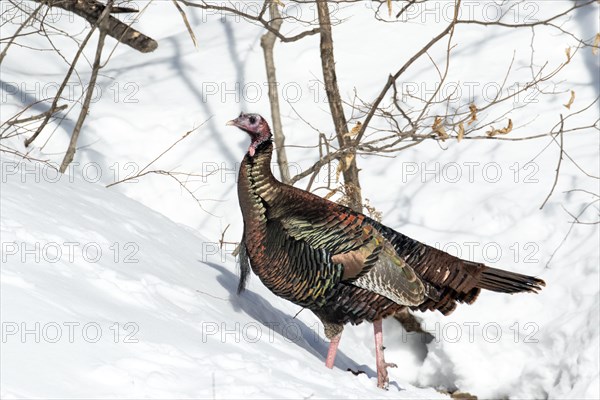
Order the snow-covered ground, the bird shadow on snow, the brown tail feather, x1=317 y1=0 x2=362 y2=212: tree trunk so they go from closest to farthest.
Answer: the snow-covered ground → the brown tail feather → the bird shadow on snow → x1=317 y1=0 x2=362 y2=212: tree trunk

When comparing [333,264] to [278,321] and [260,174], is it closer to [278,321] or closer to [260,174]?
[260,174]

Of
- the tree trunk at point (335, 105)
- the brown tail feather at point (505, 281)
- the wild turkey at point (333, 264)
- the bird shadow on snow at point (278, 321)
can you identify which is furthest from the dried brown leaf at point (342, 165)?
the brown tail feather at point (505, 281)

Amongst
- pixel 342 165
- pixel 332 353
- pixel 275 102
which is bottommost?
pixel 332 353

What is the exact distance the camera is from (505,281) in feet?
17.9

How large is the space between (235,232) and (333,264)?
11.3 ft

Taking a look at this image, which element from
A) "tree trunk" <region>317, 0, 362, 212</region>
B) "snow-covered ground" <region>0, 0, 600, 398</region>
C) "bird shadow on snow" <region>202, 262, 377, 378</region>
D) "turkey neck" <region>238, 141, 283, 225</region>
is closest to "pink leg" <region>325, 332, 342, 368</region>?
"snow-covered ground" <region>0, 0, 600, 398</region>

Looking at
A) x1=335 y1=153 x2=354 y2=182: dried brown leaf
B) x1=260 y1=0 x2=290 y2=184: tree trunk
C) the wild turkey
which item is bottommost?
the wild turkey

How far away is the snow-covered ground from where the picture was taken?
410 cm

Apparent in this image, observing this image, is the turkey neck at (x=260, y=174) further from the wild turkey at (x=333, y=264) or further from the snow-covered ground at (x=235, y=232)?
the snow-covered ground at (x=235, y=232)

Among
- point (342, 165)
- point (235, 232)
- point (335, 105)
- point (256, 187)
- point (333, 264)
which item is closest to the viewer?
point (333, 264)

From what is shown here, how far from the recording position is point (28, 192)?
575cm

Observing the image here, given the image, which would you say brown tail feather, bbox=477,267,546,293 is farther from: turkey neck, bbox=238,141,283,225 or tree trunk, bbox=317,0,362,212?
tree trunk, bbox=317,0,362,212

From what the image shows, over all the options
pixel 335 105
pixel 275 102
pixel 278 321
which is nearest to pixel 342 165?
pixel 335 105

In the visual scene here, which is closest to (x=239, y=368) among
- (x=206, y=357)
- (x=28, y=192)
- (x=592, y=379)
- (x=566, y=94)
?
(x=206, y=357)
